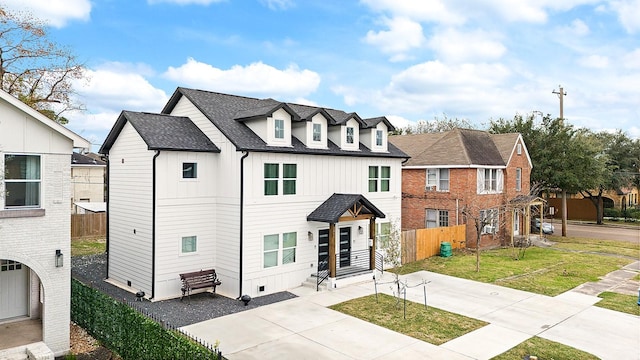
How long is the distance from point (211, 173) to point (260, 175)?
2.21 meters

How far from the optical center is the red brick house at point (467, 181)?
28641 millimetres

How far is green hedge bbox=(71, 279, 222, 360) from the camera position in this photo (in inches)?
356

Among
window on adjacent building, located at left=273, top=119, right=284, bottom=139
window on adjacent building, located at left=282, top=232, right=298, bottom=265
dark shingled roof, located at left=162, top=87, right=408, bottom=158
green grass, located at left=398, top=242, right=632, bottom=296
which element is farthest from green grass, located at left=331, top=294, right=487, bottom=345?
window on adjacent building, located at left=273, top=119, right=284, bottom=139

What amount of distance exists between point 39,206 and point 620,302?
66.3 ft

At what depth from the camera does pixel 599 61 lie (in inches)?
960

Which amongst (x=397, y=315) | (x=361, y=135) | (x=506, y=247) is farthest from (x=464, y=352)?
(x=506, y=247)

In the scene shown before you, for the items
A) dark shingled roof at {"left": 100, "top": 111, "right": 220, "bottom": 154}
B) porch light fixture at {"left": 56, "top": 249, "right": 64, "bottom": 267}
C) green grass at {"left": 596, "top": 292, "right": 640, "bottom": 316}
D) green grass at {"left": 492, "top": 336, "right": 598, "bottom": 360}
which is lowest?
green grass at {"left": 596, "top": 292, "right": 640, "bottom": 316}

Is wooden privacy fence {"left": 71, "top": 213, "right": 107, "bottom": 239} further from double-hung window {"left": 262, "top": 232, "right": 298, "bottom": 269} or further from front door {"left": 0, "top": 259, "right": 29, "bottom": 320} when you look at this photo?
double-hung window {"left": 262, "top": 232, "right": 298, "bottom": 269}

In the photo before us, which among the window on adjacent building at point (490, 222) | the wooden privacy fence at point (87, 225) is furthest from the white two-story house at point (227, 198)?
the window on adjacent building at point (490, 222)

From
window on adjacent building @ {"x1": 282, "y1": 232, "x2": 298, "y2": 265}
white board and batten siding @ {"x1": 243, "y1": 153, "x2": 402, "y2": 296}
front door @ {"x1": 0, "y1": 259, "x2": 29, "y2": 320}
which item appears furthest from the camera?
window on adjacent building @ {"x1": 282, "y1": 232, "x2": 298, "y2": 265}

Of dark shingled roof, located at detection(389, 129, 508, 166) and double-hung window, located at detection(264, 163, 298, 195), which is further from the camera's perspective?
dark shingled roof, located at detection(389, 129, 508, 166)

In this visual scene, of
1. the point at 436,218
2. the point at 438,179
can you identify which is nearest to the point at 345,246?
the point at 436,218

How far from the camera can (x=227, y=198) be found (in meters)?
17.1

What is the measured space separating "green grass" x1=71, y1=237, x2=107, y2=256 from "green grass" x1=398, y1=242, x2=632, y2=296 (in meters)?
18.2
